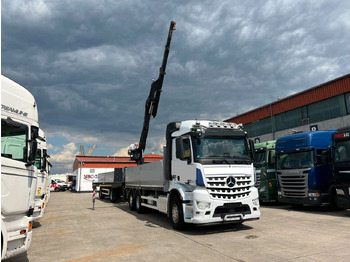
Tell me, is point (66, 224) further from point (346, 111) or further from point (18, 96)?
A: point (346, 111)

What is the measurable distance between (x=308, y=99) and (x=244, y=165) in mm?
18906

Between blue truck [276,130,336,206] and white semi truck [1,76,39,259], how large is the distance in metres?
10.1

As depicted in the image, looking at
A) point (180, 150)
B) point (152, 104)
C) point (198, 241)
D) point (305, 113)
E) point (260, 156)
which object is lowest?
point (198, 241)

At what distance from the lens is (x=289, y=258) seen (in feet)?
16.7

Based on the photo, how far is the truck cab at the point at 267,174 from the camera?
1359 cm

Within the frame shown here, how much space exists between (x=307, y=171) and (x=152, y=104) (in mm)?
8621

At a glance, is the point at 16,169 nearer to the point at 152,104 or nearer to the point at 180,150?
the point at 180,150

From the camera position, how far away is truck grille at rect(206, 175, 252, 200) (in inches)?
289

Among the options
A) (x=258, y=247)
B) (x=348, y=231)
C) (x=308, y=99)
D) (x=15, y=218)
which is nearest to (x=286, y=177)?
(x=348, y=231)

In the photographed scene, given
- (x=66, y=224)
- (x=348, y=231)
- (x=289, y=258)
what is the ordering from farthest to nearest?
1. (x=66, y=224)
2. (x=348, y=231)
3. (x=289, y=258)

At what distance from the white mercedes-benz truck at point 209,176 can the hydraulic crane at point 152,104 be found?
6.58m

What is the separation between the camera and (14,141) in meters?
4.68

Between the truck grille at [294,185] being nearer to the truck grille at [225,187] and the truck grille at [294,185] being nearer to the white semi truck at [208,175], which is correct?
the white semi truck at [208,175]

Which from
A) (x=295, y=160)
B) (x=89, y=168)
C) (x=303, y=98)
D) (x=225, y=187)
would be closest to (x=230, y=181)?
(x=225, y=187)
